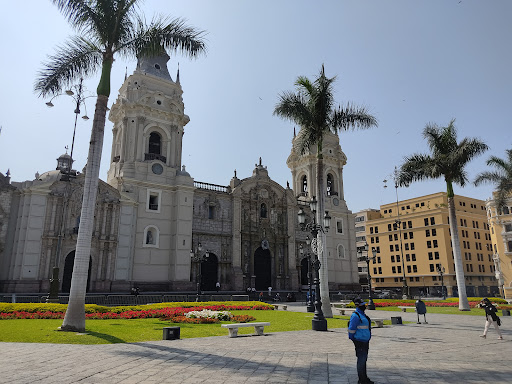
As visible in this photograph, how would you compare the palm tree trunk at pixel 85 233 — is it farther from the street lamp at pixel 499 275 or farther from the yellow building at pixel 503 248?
the street lamp at pixel 499 275

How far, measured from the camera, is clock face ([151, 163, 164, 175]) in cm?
3888

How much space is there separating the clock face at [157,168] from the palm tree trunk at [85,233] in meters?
23.2

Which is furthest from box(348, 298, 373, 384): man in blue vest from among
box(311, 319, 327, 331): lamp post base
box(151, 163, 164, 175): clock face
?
box(151, 163, 164, 175): clock face

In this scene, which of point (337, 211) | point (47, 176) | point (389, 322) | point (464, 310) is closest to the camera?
point (389, 322)

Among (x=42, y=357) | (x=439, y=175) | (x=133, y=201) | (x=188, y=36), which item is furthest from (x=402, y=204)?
(x=42, y=357)

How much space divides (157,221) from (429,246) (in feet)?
175

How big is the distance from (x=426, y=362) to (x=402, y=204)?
7566 cm

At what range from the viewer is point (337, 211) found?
52.1m

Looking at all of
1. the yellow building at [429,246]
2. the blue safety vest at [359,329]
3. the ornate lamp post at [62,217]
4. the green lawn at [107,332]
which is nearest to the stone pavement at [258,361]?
the blue safety vest at [359,329]

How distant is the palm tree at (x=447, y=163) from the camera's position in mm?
27312

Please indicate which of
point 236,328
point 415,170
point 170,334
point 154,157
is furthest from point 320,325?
point 154,157

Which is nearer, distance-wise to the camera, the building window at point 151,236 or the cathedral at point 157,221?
the cathedral at point 157,221

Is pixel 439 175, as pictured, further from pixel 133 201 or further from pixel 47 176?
pixel 47 176

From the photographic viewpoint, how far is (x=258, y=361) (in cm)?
887
